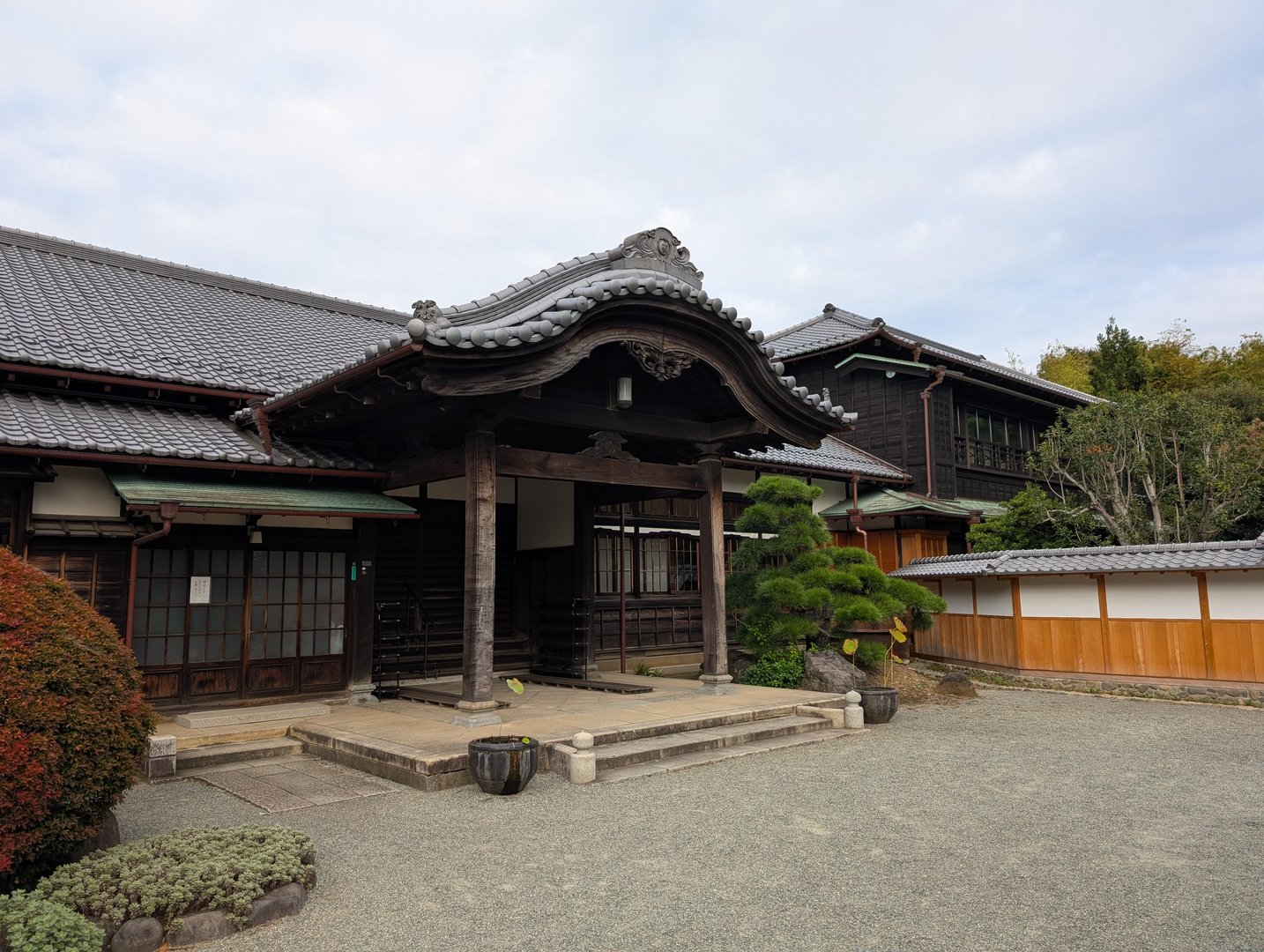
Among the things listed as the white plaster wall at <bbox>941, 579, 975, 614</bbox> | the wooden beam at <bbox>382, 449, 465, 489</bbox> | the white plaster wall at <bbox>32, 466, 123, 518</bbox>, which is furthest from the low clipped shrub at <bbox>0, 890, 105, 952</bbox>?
the white plaster wall at <bbox>941, 579, 975, 614</bbox>

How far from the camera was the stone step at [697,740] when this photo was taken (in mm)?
7855

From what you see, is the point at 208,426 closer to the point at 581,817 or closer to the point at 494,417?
the point at 494,417

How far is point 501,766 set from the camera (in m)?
6.80

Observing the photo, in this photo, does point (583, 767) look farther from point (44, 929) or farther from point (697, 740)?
point (44, 929)

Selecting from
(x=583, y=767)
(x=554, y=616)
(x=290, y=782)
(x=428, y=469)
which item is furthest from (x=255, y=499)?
(x=554, y=616)

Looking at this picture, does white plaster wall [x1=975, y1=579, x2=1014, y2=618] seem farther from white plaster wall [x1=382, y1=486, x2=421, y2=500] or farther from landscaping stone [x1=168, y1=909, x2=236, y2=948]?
landscaping stone [x1=168, y1=909, x2=236, y2=948]

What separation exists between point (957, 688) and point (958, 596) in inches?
137

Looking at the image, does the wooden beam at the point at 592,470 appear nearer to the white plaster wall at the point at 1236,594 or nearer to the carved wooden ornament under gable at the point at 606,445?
the carved wooden ornament under gable at the point at 606,445

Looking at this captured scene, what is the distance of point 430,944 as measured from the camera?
4172 millimetres

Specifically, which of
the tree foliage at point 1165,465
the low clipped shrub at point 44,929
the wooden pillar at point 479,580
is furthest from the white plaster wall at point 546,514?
the tree foliage at point 1165,465

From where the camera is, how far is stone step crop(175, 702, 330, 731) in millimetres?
8773

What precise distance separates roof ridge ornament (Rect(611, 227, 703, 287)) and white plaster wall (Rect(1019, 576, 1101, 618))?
28.5 ft

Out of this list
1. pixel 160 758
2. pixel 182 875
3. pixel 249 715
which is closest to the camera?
pixel 182 875

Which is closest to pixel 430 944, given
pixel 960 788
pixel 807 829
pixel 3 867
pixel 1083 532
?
pixel 3 867
